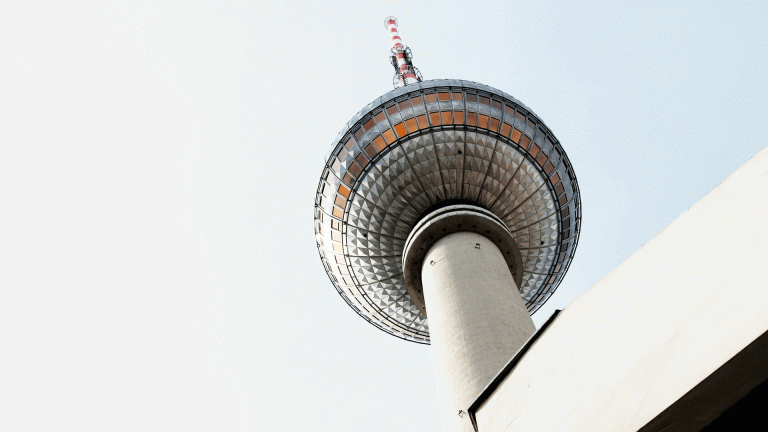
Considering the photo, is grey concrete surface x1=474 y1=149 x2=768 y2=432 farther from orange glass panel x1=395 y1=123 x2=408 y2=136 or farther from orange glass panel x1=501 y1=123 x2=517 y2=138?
orange glass panel x1=501 y1=123 x2=517 y2=138

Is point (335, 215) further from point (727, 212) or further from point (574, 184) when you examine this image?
point (727, 212)

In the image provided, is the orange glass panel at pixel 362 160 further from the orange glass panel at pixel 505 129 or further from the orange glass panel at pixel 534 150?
the orange glass panel at pixel 534 150

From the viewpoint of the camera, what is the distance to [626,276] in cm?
579

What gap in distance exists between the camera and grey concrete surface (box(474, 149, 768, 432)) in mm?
4129

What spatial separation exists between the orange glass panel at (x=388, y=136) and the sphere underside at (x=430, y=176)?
0.03 metres

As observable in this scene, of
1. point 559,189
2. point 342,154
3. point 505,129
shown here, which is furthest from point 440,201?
point 559,189

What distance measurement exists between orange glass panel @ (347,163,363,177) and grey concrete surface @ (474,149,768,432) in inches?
553

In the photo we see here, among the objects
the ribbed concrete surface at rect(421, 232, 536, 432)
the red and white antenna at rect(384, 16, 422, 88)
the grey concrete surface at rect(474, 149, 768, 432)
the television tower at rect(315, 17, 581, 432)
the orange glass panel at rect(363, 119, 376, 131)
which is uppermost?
the red and white antenna at rect(384, 16, 422, 88)

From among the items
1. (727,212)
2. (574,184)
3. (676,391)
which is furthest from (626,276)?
(574,184)

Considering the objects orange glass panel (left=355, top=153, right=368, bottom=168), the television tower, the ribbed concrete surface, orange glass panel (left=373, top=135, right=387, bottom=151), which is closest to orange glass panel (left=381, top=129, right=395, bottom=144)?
the television tower

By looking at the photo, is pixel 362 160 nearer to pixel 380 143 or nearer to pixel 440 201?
pixel 380 143

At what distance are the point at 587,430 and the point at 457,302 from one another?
10.0 metres

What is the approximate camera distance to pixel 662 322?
15.9 ft

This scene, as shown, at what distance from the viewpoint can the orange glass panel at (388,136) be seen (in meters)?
19.5
